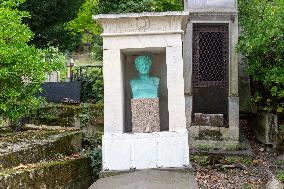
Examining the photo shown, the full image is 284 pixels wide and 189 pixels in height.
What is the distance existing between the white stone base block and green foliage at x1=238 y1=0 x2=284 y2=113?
4091mm

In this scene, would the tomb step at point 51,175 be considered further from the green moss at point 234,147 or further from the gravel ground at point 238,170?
the green moss at point 234,147

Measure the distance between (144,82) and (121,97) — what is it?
626mm

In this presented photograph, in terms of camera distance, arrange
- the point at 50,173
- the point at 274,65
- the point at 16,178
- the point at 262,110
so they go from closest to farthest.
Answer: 1. the point at 16,178
2. the point at 50,173
3. the point at 274,65
4. the point at 262,110

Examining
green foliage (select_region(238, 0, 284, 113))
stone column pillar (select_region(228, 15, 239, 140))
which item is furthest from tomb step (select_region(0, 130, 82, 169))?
green foliage (select_region(238, 0, 284, 113))

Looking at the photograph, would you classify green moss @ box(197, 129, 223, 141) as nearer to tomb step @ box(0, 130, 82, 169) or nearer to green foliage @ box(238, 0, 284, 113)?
green foliage @ box(238, 0, 284, 113)

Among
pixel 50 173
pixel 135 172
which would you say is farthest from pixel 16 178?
pixel 135 172

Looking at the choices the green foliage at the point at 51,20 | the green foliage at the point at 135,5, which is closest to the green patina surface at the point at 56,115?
the green foliage at the point at 135,5

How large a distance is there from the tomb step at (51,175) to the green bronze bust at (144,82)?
1.75 m

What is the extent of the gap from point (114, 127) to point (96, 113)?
4.68 metres

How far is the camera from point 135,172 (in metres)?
7.22

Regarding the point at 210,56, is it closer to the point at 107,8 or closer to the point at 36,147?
the point at 107,8

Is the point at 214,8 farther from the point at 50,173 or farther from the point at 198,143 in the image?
the point at 50,173

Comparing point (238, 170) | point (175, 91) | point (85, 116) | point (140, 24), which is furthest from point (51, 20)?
point (238, 170)

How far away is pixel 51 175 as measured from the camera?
693cm
